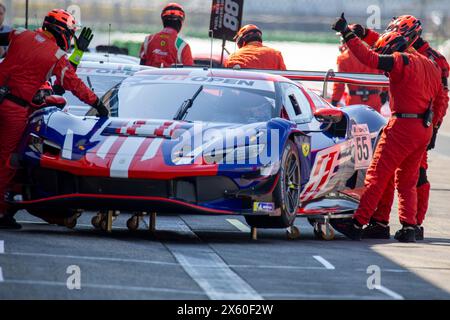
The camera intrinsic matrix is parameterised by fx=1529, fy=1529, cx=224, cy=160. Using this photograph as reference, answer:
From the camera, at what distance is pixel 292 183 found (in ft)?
38.5

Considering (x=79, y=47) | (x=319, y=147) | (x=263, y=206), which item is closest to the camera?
(x=263, y=206)

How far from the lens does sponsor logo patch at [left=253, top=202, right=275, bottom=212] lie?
1112cm

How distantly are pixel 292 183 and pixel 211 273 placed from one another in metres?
2.51

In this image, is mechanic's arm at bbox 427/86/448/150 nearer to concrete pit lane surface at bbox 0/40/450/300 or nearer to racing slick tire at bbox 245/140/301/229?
concrete pit lane surface at bbox 0/40/450/300

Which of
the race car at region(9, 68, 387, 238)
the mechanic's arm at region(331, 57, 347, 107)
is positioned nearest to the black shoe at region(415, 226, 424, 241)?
the race car at region(9, 68, 387, 238)

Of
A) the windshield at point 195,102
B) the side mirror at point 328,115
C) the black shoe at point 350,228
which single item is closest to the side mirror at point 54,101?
the windshield at point 195,102

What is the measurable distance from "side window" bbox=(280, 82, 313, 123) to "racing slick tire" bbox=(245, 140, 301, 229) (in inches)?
26.0

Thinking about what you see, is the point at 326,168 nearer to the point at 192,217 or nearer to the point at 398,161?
the point at 398,161

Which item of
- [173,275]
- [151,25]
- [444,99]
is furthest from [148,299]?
[151,25]

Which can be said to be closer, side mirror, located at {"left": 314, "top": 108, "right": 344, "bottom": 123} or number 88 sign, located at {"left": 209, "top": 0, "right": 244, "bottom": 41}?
side mirror, located at {"left": 314, "top": 108, "right": 344, "bottom": 123}

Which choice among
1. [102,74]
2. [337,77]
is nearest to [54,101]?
[102,74]

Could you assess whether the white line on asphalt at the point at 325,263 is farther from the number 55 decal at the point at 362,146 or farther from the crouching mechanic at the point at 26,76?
the number 55 decal at the point at 362,146

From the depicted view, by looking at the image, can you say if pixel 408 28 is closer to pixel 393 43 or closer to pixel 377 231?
pixel 393 43
